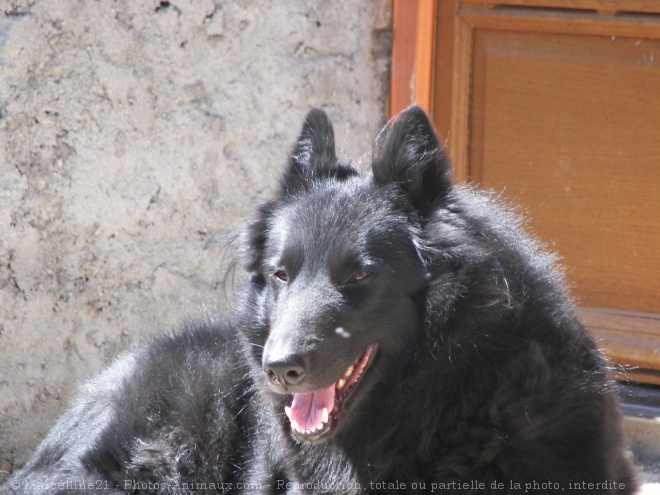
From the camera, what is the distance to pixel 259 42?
496 centimetres

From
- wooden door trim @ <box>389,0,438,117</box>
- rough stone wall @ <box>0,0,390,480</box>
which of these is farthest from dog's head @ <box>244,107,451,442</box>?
wooden door trim @ <box>389,0,438,117</box>

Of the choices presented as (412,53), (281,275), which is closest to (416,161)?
(281,275)

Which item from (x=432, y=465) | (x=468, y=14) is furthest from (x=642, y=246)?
(x=432, y=465)

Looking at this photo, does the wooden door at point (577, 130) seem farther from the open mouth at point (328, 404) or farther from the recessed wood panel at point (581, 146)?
the open mouth at point (328, 404)

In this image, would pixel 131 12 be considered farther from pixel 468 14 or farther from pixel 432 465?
pixel 432 465

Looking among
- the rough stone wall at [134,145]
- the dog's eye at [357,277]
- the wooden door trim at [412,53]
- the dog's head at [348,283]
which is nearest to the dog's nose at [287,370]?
the dog's head at [348,283]

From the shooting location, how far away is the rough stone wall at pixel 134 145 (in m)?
4.76

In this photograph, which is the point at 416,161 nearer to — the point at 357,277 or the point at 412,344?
the point at 357,277

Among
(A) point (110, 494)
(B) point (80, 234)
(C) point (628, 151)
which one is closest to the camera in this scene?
(A) point (110, 494)

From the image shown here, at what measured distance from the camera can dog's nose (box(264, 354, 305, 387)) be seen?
2.79 metres

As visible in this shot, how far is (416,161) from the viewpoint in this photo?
3182 mm

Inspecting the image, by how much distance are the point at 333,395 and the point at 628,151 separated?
2.40 m

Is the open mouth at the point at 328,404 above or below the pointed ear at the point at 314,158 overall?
below

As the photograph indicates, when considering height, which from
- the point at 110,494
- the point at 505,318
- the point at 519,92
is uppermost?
the point at 519,92
